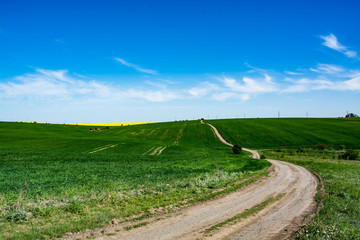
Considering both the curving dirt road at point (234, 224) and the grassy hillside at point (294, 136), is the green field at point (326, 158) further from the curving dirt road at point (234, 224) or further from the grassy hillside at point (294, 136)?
the curving dirt road at point (234, 224)

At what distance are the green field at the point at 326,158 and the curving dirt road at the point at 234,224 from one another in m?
1.16

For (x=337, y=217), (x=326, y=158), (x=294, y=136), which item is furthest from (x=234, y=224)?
(x=294, y=136)

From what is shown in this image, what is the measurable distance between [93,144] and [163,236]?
58.9 metres

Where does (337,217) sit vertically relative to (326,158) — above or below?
above

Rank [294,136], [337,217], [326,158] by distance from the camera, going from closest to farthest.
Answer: [337,217] < [326,158] < [294,136]

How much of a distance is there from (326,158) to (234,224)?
52.3m

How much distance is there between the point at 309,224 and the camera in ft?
41.0

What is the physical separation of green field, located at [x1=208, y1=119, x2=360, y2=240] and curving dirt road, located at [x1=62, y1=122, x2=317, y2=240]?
116 cm

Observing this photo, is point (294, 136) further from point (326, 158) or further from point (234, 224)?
point (234, 224)

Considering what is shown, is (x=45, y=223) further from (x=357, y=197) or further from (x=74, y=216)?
(x=357, y=197)

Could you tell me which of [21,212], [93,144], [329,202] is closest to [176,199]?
[21,212]

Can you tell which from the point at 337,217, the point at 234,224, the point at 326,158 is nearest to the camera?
the point at 234,224

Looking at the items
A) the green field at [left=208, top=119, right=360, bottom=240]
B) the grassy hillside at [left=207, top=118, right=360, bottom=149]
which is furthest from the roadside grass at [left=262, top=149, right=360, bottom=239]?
Answer: the grassy hillside at [left=207, top=118, right=360, bottom=149]

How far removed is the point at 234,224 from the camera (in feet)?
41.7
